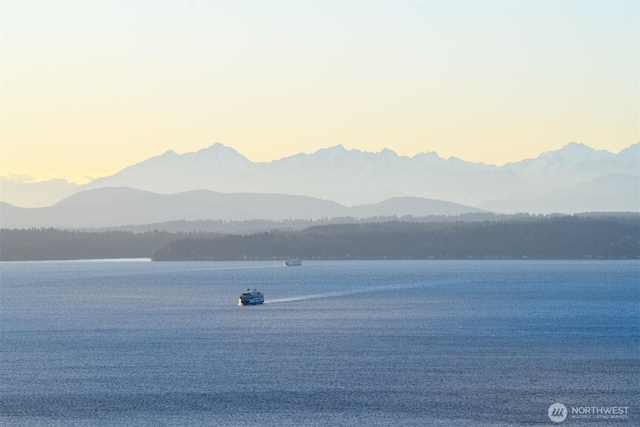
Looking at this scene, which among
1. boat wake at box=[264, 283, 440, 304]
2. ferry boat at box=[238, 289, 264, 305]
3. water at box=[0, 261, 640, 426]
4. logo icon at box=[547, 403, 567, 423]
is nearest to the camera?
logo icon at box=[547, 403, 567, 423]

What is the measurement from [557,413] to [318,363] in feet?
75.7

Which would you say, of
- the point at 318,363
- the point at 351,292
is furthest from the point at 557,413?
the point at 351,292

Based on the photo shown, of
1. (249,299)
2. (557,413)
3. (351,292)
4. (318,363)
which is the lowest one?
(557,413)

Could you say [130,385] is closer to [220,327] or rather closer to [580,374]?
[580,374]

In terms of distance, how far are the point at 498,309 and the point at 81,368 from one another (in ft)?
203

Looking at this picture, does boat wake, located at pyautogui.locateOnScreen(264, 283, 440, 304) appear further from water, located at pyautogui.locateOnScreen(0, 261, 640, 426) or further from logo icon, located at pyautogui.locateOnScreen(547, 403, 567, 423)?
logo icon, located at pyautogui.locateOnScreen(547, 403, 567, 423)

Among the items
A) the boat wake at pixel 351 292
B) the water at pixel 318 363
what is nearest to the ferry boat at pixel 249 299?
the water at pixel 318 363

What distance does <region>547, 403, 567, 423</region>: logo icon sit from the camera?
56.6 meters

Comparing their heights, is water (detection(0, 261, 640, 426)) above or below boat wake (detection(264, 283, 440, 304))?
below

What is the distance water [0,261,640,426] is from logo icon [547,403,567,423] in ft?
1.44

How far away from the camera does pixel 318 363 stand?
77438 mm

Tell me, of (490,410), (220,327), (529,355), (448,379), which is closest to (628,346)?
Result: (529,355)

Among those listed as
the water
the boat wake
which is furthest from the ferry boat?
the boat wake

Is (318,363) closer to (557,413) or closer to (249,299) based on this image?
(557,413)
